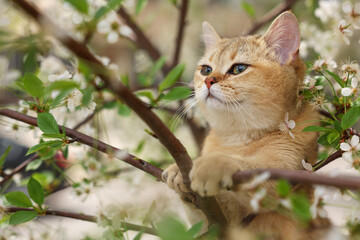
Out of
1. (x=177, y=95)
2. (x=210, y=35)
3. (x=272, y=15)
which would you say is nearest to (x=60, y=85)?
(x=177, y=95)

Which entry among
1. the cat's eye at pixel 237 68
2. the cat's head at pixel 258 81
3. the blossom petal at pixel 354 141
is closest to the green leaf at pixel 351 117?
the blossom petal at pixel 354 141

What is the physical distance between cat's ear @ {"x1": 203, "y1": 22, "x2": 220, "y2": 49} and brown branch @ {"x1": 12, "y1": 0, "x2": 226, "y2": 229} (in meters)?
0.61

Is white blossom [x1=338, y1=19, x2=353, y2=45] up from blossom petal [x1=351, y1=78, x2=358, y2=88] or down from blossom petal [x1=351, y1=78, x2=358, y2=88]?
up

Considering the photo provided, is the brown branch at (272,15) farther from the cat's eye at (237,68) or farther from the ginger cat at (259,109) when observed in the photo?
the cat's eye at (237,68)

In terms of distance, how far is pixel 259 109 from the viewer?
0.84 m

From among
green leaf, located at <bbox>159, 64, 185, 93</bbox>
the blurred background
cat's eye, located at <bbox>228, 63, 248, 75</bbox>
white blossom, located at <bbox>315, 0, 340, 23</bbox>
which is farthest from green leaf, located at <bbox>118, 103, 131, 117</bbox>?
white blossom, located at <bbox>315, 0, 340, 23</bbox>

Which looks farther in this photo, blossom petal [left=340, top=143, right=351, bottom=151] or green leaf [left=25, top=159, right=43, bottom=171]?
green leaf [left=25, top=159, right=43, bottom=171]

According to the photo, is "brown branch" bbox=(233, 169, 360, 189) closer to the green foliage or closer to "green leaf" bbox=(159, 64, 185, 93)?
the green foliage

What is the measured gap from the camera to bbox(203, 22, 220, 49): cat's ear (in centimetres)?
111

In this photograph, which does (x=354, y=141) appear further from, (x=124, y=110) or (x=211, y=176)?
(x=124, y=110)

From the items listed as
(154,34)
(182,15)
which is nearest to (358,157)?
(182,15)

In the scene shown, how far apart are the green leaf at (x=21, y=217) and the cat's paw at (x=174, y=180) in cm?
25

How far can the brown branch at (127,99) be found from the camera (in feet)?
1.14

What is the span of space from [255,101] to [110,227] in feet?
1.40
